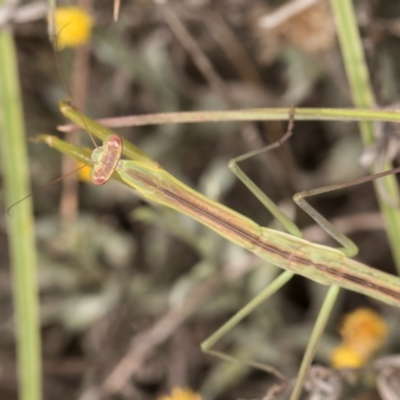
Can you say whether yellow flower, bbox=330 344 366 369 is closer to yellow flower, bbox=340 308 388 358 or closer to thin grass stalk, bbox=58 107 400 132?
yellow flower, bbox=340 308 388 358

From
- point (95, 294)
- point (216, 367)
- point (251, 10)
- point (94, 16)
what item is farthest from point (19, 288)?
point (251, 10)

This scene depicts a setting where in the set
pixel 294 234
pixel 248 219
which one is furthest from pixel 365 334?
pixel 248 219

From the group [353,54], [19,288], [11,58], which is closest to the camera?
[353,54]

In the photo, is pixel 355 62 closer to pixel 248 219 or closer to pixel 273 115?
pixel 273 115

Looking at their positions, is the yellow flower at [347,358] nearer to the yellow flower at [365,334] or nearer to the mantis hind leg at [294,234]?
the yellow flower at [365,334]

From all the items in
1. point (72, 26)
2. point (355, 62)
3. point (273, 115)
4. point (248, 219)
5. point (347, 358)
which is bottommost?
point (347, 358)

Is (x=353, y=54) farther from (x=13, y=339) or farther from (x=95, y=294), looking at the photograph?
(x=13, y=339)

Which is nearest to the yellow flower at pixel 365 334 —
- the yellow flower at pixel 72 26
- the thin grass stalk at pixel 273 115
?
the thin grass stalk at pixel 273 115
